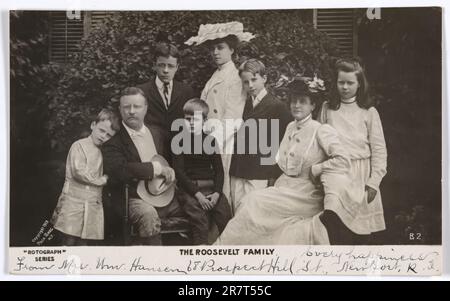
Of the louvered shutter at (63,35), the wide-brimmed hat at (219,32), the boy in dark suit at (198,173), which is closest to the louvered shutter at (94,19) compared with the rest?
the louvered shutter at (63,35)

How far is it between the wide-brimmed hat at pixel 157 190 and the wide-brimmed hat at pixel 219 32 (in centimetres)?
50

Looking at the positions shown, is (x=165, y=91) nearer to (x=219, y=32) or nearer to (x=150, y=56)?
(x=150, y=56)

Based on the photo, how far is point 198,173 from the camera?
2369 millimetres

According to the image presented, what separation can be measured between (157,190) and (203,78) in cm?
49

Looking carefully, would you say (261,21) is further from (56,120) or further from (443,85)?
(56,120)

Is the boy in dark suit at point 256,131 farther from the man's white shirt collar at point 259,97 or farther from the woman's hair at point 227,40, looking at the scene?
the woman's hair at point 227,40

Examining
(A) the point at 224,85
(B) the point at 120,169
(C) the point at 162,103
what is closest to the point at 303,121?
(A) the point at 224,85

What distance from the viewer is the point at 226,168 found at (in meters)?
2.38

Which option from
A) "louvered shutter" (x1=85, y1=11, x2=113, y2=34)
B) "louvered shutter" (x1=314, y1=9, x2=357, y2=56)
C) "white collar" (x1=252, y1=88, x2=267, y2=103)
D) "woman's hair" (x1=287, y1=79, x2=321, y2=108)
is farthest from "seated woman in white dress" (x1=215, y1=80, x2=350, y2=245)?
"louvered shutter" (x1=85, y1=11, x2=113, y2=34)

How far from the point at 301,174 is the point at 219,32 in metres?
0.66

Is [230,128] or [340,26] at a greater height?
[340,26]

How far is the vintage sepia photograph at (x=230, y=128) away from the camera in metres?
2.36

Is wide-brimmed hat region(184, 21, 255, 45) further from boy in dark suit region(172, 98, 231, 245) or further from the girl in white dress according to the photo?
the girl in white dress

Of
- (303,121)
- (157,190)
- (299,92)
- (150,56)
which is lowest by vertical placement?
(157,190)
